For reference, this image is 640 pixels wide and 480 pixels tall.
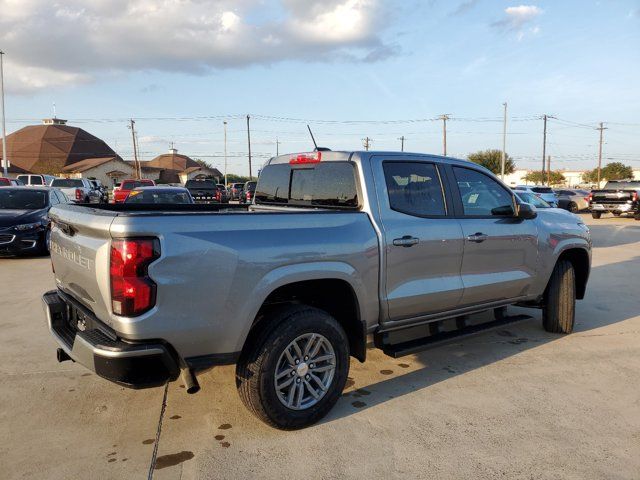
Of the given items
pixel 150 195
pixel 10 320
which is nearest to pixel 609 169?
pixel 150 195

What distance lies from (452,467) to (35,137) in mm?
105013

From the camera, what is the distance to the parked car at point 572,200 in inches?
1146

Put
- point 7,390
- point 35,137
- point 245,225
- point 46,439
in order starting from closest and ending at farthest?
point 245,225 < point 46,439 < point 7,390 < point 35,137

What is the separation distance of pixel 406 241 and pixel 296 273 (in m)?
1.02

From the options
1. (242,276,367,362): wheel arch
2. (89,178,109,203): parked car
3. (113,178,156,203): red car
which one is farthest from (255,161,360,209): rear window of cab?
(89,178,109,203): parked car

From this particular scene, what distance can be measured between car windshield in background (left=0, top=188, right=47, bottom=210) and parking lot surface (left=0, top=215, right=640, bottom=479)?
6432 mm

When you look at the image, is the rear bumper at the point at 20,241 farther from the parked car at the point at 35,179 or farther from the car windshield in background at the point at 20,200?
the parked car at the point at 35,179

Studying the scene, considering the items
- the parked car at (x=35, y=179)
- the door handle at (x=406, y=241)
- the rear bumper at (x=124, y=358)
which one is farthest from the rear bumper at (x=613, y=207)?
the parked car at (x=35, y=179)

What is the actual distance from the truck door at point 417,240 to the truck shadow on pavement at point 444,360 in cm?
63

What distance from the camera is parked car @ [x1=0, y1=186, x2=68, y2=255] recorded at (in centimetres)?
Result: 999

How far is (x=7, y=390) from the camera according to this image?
3992 millimetres

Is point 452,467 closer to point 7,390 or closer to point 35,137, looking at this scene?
point 7,390

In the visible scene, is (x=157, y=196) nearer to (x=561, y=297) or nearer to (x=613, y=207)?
(x=561, y=297)

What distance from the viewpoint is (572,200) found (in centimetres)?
2941
